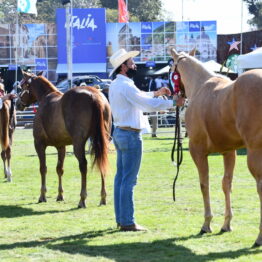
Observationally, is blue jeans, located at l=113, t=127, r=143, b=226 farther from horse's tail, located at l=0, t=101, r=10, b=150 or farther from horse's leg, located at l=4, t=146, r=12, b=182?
horse's tail, located at l=0, t=101, r=10, b=150

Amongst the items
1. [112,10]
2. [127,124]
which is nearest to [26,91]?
[127,124]

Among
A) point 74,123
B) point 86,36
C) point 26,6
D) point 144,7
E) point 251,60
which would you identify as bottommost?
point 74,123

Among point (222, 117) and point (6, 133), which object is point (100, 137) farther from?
point (6, 133)

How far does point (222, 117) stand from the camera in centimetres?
730

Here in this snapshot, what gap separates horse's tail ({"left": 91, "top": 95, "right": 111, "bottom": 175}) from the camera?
10.6 m

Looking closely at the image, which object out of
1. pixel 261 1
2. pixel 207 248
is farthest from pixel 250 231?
pixel 261 1

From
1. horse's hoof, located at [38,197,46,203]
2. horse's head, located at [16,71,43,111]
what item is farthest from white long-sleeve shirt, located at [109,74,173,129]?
horse's head, located at [16,71,43,111]

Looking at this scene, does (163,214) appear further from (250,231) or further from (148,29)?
(148,29)

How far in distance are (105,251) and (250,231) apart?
1851 millimetres

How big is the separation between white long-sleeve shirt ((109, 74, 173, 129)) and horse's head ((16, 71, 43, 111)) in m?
4.36

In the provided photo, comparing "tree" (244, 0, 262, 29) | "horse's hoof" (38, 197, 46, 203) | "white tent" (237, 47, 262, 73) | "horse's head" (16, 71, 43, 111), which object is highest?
"tree" (244, 0, 262, 29)

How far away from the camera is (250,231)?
8086 millimetres

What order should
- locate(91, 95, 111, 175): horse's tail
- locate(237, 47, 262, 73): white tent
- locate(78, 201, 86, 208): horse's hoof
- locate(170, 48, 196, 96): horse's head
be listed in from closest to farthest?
locate(170, 48, 196, 96): horse's head
locate(91, 95, 111, 175): horse's tail
locate(78, 201, 86, 208): horse's hoof
locate(237, 47, 262, 73): white tent

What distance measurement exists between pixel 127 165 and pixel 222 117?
1631 mm
